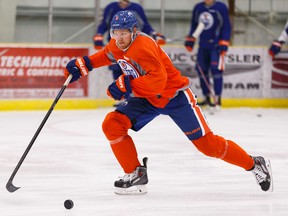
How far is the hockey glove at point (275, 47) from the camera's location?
9.55 m

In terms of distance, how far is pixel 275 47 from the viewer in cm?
959

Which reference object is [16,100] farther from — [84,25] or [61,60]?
[84,25]

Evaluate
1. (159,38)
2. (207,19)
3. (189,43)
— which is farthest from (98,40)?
(207,19)

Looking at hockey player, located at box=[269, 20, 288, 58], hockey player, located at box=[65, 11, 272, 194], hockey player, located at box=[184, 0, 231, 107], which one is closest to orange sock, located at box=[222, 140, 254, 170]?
hockey player, located at box=[65, 11, 272, 194]

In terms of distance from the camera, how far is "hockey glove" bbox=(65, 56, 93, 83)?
4121 millimetres

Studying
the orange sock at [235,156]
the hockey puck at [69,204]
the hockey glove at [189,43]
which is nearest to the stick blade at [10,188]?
the hockey puck at [69,204]

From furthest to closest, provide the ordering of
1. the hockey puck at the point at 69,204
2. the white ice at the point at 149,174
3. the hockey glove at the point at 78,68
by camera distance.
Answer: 1. the hockey glove at the point at 78,68
2. the white ice at the point at 149,174
3. the hockey puck at the point at 69,204

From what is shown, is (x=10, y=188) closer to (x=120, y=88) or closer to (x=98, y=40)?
(x=120, y=88)

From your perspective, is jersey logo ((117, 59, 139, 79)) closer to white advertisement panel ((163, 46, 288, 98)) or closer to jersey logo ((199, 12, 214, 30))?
jersey logo ((199, 12, 214, 30))

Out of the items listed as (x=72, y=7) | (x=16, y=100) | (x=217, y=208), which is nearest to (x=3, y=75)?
(x=16, y=100)

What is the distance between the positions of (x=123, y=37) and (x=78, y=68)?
435 millimetres

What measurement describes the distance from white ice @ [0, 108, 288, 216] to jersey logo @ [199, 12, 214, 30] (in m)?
1.80

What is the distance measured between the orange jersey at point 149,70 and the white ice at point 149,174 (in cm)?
51

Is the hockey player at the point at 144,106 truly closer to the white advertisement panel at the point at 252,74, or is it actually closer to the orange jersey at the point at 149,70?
the orange jersey at the point at 149,70
